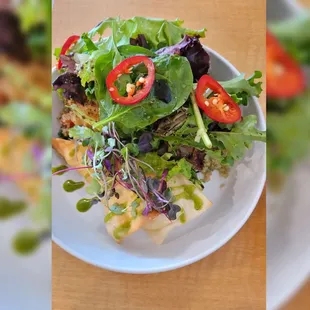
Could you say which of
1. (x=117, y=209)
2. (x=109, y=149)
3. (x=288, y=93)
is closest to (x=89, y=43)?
(x=109, y=149)

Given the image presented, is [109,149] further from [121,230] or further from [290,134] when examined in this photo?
[290,134]

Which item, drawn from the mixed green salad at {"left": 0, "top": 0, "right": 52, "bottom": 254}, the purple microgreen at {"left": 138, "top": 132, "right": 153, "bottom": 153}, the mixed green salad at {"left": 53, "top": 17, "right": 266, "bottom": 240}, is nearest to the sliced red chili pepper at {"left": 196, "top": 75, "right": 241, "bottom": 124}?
the mixed green salad at {"left": 53, "top": 17, "right": 266, "bottom": 240}

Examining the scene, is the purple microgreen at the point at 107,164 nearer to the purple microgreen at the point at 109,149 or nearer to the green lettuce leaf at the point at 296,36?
the purple microgreen at the point at 109,149

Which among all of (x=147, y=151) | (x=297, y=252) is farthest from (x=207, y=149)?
(x=297, y=252)

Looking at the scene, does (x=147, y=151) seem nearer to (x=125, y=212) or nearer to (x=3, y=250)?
(x=125, y=212)

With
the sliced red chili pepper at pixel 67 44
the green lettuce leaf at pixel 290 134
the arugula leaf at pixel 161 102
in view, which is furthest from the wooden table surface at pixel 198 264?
the green lettuce leaf at pixel 290 134

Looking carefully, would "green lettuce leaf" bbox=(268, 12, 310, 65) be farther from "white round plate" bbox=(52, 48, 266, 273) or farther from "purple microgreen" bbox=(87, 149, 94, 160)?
"purple microgreen" bbox=(87, 149, 94, 160)
